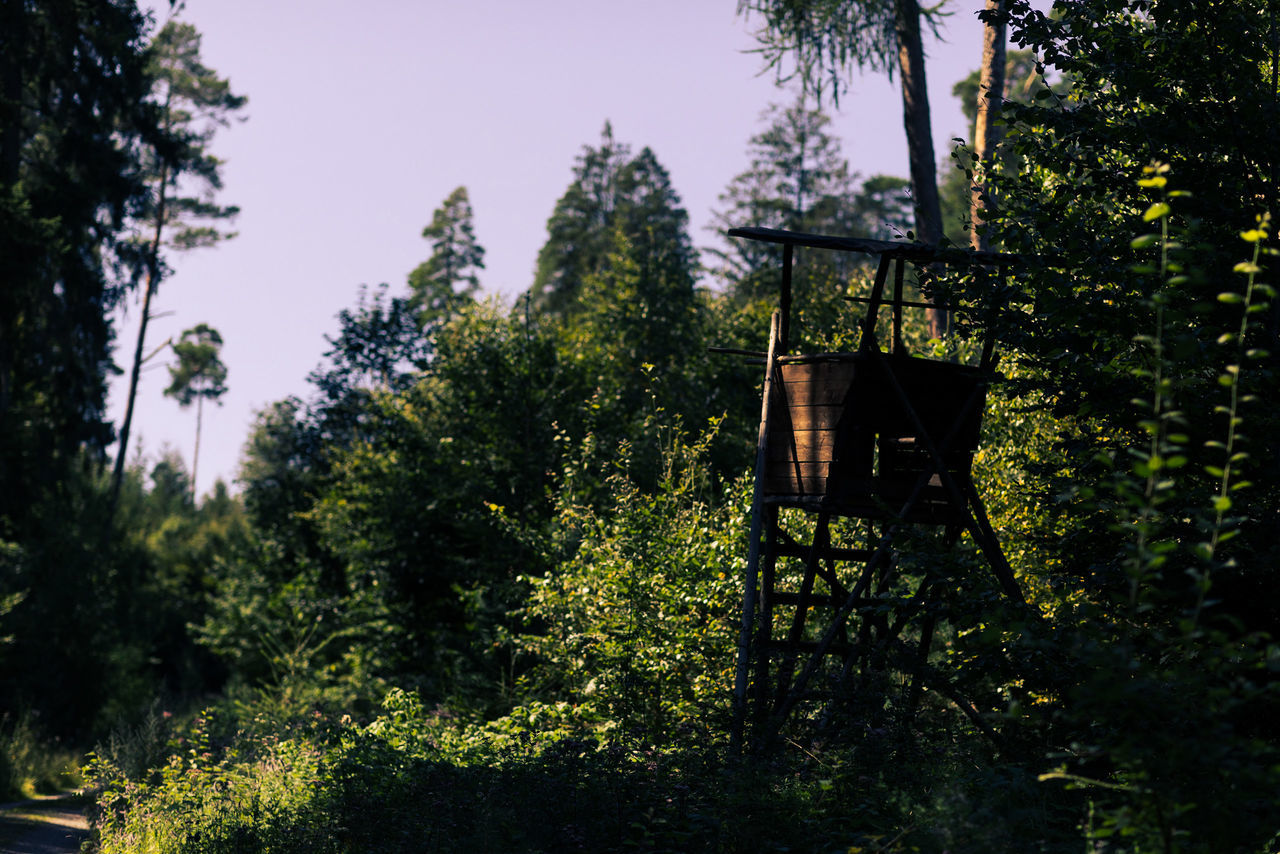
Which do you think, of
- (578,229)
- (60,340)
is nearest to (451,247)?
(578,229)

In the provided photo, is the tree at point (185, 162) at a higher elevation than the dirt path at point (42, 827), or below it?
higher

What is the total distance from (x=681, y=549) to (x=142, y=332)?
75.6ft

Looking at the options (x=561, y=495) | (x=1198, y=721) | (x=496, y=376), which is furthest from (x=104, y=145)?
(x=1198, y=721)

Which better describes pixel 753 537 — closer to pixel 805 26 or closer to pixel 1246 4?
pixel 1246 4

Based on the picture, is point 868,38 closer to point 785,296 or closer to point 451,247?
point 785,296

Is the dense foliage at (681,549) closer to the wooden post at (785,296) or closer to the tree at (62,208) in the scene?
the tree at (62,208)

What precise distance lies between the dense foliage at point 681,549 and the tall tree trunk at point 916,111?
29.0 inches

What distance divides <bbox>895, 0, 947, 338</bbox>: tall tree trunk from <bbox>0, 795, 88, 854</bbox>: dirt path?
12.3 meters

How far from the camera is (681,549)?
11.1 m

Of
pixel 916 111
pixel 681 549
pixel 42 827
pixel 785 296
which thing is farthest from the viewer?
pixel 916 111

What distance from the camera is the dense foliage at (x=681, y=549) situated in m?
5.25

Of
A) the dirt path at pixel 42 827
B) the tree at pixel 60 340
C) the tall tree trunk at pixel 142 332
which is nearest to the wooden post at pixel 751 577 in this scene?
the dirt path at pixel 42 827

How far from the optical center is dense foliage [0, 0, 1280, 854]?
17.2 ft

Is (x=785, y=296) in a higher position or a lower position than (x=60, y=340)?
lower
